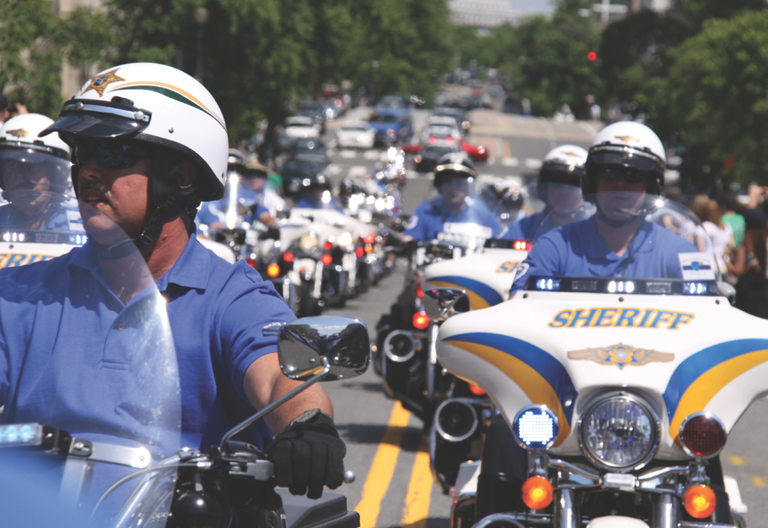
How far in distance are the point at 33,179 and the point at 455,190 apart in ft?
16.1

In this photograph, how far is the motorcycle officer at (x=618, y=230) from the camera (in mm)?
4750

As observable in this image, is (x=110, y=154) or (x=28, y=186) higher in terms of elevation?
(x=28, y=186)

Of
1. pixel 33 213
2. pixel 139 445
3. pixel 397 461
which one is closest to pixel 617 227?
pixel 33 213

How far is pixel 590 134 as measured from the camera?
80875mm

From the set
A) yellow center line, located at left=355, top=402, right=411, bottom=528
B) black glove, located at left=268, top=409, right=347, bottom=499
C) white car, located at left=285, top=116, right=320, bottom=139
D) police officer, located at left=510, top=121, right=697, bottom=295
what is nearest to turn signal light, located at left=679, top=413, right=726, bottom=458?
police officer, located at left=510, top=121, right=697, bottom=295

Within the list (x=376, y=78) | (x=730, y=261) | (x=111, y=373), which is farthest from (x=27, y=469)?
(x=376, y=78)

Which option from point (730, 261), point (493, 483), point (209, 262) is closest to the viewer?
point (209, 262)

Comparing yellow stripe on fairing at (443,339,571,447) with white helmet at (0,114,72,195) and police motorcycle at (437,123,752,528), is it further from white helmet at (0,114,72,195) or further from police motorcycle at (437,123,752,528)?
white helmet at (0,114,72,195)

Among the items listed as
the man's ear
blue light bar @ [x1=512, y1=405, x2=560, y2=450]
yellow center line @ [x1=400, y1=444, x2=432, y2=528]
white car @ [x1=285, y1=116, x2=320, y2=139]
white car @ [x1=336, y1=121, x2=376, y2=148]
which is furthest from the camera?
white car @ [x1=336, y1=121, x2=376, y2=148]

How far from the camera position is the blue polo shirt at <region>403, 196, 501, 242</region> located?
915 centimetres

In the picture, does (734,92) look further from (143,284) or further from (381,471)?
(143,284)

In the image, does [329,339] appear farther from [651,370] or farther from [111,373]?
[651,370]

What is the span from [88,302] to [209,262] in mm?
357

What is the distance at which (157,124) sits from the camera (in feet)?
8.96
